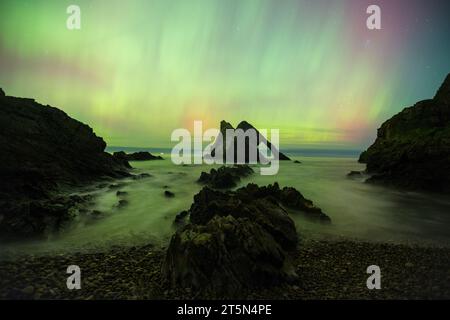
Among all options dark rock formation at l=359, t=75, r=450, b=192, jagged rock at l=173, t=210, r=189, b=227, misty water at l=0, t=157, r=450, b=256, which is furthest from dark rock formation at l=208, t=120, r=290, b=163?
jagged rock at l=173, t=210, r=189, b=227

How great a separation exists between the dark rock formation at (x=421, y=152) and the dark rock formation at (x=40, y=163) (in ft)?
104

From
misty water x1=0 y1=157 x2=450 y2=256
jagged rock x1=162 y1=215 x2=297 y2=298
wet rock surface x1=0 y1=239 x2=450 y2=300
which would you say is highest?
jagged rock x1=162 y1=215 x2=297 y2=298

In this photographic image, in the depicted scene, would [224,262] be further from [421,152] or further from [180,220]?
[421,152]

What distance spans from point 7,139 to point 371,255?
85.3 feet

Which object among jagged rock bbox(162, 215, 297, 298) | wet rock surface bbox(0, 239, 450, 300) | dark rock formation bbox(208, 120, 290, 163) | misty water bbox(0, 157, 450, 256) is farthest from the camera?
dark rock formation bbox(208, 120, 290, 163)

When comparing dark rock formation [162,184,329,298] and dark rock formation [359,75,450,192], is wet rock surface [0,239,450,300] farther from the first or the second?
dark rock formation [359,75,450,192]

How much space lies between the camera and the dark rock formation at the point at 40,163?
14.5 meters

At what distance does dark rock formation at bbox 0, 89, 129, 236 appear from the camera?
14.5m

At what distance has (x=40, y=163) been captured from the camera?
2420cm

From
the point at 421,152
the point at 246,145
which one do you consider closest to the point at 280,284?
the point at 421,152

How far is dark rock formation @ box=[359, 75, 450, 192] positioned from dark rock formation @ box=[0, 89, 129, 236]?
1250 inches

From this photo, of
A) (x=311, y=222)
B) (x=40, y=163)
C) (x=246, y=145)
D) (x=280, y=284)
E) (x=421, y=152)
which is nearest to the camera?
(x=280, y=284)

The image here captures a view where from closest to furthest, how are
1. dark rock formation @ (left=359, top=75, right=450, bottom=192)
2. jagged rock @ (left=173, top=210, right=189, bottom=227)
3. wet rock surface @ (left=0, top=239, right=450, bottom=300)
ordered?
1. wet rock surface @ (left=0, top=239, right=450, bottom=300)
2. jagged rock @ (left=173, top=210, right=189, bottom=227)
3. dark rock formation @ (left=359, top=75, right=450, bottom=192)

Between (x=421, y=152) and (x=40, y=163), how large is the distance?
117 feet
